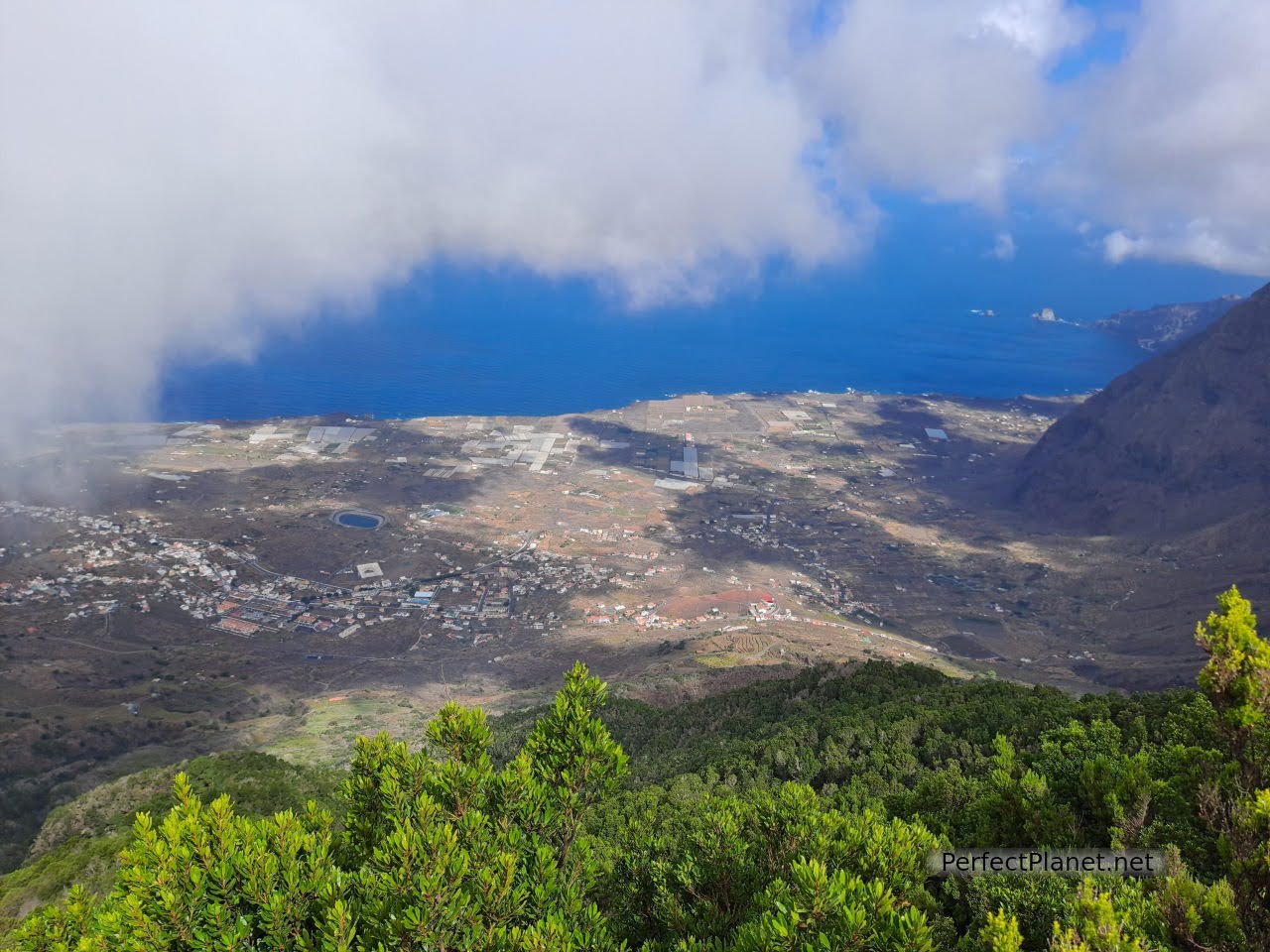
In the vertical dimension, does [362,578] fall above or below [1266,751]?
below

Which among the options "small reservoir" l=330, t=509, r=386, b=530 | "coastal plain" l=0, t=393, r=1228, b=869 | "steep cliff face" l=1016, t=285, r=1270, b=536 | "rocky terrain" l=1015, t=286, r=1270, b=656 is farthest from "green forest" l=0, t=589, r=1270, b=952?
"steep cliff face" l=1016, t=285, r=1270, b=536

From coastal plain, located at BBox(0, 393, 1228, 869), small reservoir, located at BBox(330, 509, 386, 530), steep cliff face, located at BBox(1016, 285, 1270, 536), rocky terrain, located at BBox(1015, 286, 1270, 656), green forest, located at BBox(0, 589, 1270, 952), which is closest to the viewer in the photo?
green forest, located at BBox(0, 589, 1270, 952)

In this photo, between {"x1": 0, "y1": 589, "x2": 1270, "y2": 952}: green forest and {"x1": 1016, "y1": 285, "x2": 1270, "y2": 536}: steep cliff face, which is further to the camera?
Result: {"x1": 1016, "y1": 285, "x2": 1270, "y2": 536}: steep cliff face

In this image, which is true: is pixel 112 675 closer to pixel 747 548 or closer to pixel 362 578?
pixel 362 578

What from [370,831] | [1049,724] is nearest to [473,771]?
[370,831]

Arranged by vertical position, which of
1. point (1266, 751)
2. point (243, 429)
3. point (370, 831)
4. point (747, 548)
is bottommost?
point (747, 548)

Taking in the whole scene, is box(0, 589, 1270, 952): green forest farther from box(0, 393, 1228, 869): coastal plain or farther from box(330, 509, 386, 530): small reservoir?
box(330, 509, 386, 530): small reservoir

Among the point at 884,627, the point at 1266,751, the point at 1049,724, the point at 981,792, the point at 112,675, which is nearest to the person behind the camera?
the point at 1266,751
